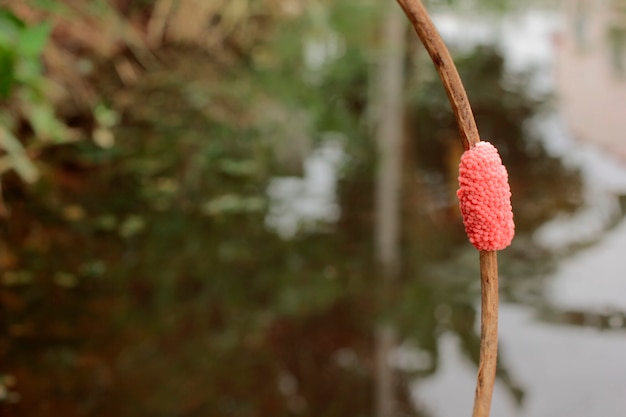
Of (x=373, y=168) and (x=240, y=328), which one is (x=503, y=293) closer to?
(x=240, y=328)

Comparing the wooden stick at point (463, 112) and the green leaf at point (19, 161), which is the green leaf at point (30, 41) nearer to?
the green leaf at point (19, 161)

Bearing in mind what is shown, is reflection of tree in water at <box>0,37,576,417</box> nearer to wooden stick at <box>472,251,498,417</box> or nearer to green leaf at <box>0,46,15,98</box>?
green leaf at <box>0,46,15,98</box>

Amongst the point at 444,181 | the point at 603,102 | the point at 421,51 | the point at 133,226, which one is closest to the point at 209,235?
the point at 133,226

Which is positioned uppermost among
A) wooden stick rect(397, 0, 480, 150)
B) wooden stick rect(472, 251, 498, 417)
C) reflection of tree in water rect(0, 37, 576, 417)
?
reflection of tree in water rect(0, 37, 576, 417)

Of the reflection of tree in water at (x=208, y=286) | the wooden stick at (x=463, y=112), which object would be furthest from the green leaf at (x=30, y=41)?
the wooden stick at (x=463, y=112)

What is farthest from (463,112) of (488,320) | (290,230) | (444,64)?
(290,230)

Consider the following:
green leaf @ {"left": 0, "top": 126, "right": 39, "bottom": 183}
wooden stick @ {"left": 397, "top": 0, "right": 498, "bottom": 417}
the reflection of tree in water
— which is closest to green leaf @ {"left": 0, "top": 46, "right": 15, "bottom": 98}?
the reflection of tree in water
